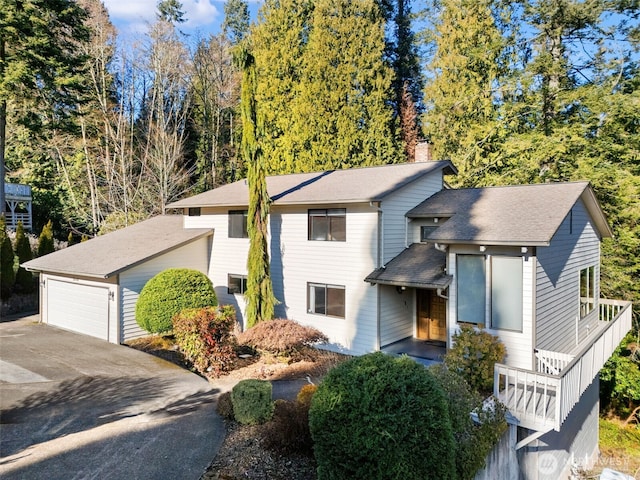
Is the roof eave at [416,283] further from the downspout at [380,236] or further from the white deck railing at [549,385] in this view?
the white deck railing at [549,385]

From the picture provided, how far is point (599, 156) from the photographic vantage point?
1745 centimetres

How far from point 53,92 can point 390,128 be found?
19042 millimetres

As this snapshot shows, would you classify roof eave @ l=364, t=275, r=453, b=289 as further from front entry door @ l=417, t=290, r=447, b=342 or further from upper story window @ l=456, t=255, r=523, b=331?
front entry door @ l=417, t=290, r=447, b=342

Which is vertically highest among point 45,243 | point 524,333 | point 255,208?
point 255,208

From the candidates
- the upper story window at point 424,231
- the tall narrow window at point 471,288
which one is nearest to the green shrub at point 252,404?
the tall narrow window at point 471,288

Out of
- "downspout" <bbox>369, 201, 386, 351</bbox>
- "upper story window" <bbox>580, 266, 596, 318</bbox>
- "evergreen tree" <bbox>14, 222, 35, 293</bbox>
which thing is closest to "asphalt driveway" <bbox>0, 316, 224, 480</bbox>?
"downspout" <bbox>369, 201, 386, 351</bbox>

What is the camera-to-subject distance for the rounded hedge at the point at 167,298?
43.3 ft

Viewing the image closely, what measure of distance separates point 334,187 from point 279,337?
18.0ft

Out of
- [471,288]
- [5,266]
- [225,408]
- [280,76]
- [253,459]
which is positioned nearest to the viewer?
[253,459]

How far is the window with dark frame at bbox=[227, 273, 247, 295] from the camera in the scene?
1579 centimetres

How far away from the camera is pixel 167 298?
1334 cm

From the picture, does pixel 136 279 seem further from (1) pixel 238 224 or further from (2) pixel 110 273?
(1) pixel 238 224

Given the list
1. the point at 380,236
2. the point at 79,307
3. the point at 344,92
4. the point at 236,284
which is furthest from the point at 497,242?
the point at 344,92

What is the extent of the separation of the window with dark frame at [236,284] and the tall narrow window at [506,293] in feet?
29.4
